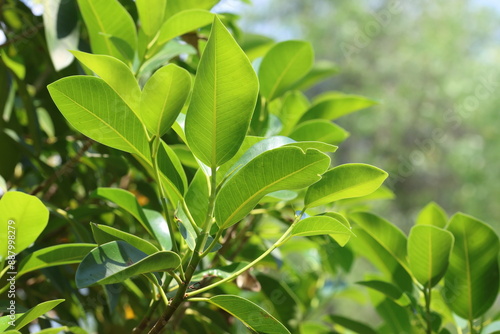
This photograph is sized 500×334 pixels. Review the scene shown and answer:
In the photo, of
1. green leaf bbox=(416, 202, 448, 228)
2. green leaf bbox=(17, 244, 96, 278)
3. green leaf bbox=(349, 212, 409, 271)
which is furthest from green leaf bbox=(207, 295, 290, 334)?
green leaf bbox=(416, 202, 448, 228)

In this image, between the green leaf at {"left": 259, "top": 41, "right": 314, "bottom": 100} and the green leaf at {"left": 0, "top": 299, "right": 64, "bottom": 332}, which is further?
the green leaf at {"left": 259, "top": 41, "right": 314, "bottom": 100}

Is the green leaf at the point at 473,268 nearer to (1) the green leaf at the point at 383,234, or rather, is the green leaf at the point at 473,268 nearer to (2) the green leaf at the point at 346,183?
(1) the green leaf at the point at 383,234

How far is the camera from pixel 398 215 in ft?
41.5

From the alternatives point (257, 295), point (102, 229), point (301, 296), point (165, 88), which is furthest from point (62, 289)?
point (301, 296)

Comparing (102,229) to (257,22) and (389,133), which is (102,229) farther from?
(257,22)

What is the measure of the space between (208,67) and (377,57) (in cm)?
1450

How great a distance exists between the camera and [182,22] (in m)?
0.72

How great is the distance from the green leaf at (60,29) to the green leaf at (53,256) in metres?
0.28

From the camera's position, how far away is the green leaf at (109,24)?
713 millimetres

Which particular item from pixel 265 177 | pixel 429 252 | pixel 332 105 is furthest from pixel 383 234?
pixel 265 177

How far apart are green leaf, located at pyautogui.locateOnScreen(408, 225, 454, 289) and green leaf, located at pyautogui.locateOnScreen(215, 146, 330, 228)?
27 cm

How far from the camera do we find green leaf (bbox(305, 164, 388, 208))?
0.54m

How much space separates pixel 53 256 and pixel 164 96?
26cm

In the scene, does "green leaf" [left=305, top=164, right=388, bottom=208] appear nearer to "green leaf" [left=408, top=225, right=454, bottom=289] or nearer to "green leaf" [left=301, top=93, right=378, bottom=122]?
"green leaf" [left=408, top=225, right=454, bottom=289]
